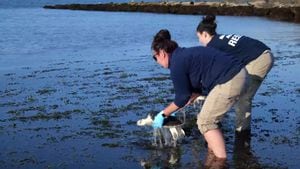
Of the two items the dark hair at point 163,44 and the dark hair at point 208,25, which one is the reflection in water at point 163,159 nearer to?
the dark hair at point 163,44

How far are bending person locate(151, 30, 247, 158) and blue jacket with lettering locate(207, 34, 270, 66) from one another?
1035mm

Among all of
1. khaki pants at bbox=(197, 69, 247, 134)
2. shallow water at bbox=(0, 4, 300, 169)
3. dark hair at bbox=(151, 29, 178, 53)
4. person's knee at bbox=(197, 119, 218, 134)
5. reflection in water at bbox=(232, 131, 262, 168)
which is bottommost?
shallow water at bbox=(0, 4, 300, 169)

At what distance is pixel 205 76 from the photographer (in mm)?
6352

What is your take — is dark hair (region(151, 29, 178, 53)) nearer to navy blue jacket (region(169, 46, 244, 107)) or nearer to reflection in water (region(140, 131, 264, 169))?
navy blue jacket (region(169, 46, 244, 107))

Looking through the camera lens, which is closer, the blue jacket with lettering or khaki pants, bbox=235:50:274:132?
the blue jacket with lettering

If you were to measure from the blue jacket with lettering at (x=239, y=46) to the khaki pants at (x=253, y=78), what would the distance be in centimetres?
9

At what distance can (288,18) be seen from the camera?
45.9 m

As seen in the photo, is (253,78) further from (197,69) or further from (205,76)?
(197,69)

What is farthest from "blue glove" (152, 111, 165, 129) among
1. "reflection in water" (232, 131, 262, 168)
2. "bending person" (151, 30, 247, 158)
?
"reflection in water" (232, 131, 262, 168)

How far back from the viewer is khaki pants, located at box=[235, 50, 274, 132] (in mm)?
7914

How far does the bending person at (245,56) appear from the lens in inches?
291

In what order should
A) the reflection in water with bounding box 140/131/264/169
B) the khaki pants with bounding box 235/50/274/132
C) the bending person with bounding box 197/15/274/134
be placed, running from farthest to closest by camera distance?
1. the khaki pants with bounding box 235/50/274/132
2. the bending person with bounding box 197/15/274/134
3. the reflection in water with bounding box 140/131/264/169

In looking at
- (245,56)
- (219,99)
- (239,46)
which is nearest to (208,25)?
(239,46)

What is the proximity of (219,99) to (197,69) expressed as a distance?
1.61ft
